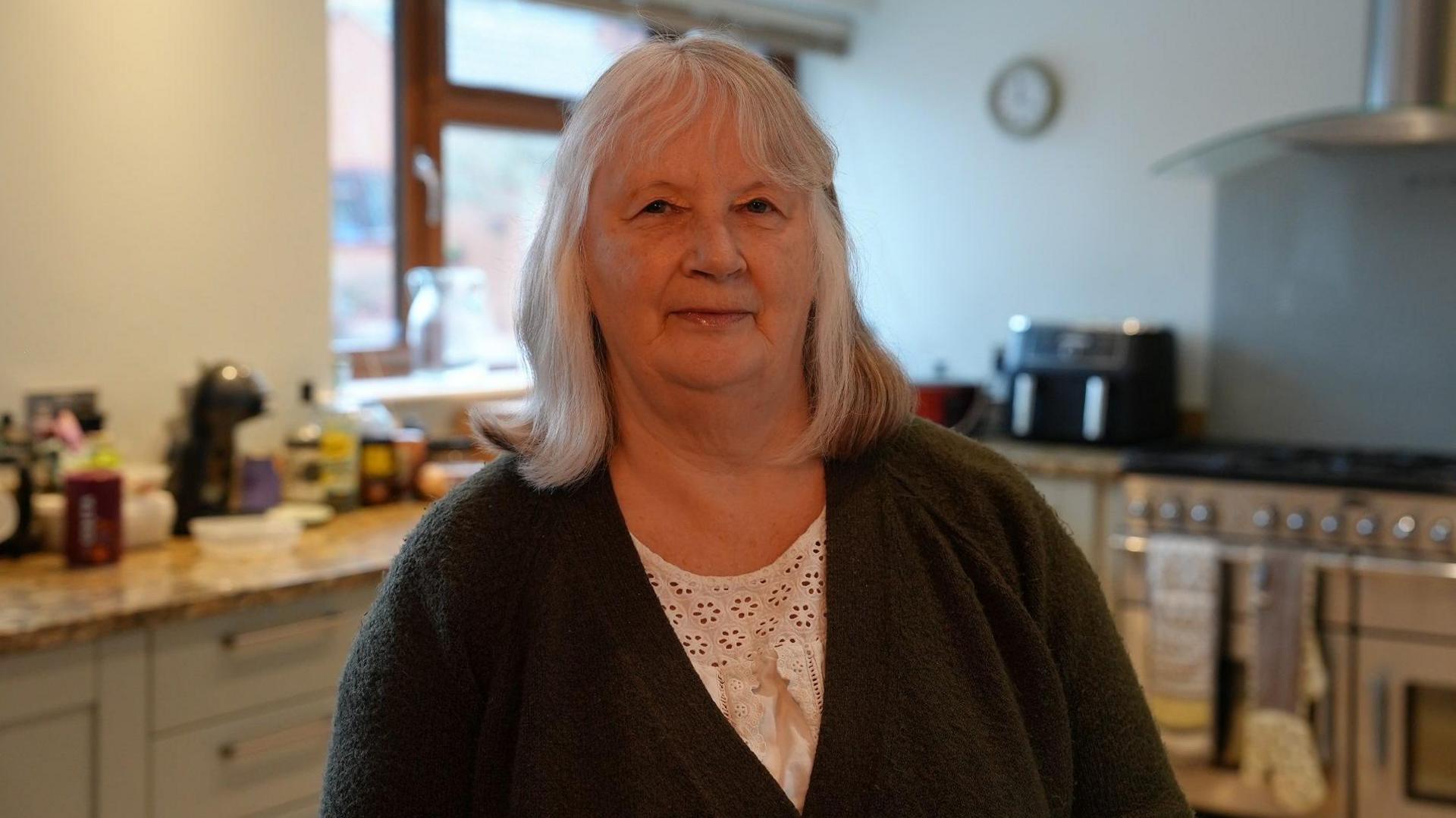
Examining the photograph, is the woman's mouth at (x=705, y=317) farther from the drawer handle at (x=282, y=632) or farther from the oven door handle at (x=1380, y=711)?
the oven door handle at (x=1380, y=711)

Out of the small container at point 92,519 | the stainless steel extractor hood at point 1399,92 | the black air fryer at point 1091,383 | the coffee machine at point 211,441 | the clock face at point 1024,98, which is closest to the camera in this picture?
the small container at point 92,519

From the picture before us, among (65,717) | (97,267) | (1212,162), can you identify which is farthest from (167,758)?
(1212,162)

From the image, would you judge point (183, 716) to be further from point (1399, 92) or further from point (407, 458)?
point (1399, 92)

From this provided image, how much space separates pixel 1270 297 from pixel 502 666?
3109 millimetres

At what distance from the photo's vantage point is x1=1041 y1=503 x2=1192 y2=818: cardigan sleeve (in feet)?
4.06

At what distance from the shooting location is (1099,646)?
49.5 inches

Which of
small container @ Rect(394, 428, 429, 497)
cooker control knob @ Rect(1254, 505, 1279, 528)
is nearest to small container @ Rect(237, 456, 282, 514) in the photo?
small container @ Rect(394, 428, 429, 497)

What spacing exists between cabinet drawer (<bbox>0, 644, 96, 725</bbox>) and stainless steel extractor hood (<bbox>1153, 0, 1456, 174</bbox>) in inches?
110

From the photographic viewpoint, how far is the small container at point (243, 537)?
2.25 m

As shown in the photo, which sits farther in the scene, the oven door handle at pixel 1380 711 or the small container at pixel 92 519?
the oven door handle at pixel 1380 711

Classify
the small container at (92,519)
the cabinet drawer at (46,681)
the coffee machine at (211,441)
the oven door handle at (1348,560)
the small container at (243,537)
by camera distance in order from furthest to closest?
the oven door handle at (1348,560) < the coffee machine at (211,441) < the small container at (243,537) < the small container at (92,519) < the cabinet drawer at (46,681)

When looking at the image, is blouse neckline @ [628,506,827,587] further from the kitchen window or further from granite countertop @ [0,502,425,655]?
the kitchen window

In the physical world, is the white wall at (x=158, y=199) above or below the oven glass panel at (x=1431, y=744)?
above

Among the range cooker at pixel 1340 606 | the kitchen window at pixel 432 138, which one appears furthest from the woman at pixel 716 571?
the range cooker at pixel 1340 606
